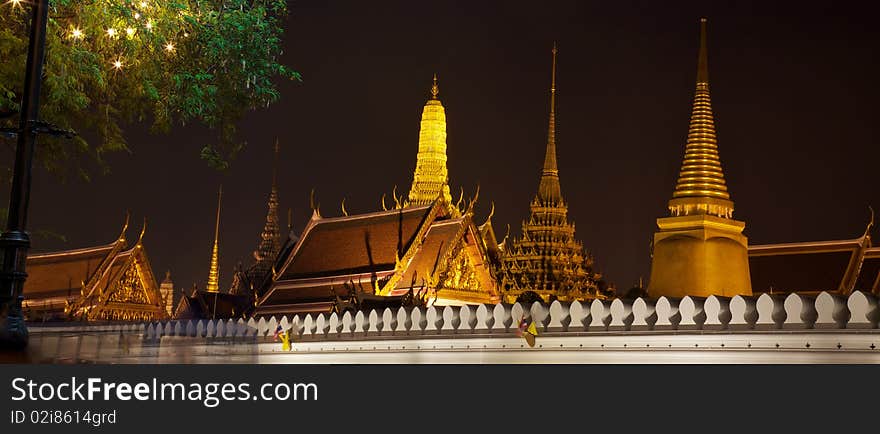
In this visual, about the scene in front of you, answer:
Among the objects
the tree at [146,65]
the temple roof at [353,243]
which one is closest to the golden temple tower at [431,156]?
the temple roof at [353,243]

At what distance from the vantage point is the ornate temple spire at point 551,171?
1844 inches

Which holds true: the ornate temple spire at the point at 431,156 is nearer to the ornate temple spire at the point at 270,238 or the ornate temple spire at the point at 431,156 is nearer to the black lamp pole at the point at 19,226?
the ornate temple spire at the point at 270,238

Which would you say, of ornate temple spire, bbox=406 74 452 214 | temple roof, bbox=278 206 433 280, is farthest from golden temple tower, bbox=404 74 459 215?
temple roof, bbox=278 206 433 280

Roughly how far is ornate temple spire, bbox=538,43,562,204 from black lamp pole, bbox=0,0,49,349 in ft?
111

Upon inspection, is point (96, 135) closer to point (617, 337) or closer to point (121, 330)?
point (617, 337)

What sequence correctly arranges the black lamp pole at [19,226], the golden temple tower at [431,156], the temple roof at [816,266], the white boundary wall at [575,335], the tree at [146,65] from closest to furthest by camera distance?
the black lamp pole at [19,226] → the white boundary wall at [575,335] → the tree at [146,65] → the temple roof at [816,266] → the golden temple tower at [431,156]

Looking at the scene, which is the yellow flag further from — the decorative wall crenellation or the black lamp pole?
the black lamp pole

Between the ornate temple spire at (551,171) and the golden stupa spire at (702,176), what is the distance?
1347cm

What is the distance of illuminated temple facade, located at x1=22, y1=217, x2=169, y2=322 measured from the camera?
42.2 metres

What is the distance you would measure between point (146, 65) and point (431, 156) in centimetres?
3269

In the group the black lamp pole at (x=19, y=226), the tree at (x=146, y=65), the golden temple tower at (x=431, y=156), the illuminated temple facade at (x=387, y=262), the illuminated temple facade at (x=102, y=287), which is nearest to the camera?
the black lamp pole at (x=19, y=226)

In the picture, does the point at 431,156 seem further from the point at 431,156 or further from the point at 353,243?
the point at 353,243

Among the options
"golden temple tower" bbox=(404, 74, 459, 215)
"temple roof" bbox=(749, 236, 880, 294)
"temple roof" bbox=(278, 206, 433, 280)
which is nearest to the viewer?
Result: "temple roof" bbox=(278, 206, 433, 280)

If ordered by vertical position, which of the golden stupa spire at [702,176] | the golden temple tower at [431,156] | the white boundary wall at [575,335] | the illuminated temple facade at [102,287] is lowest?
the white boundary wall at [575,335]
